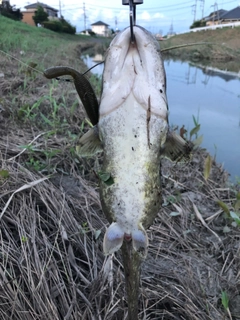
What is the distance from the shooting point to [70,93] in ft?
15.0

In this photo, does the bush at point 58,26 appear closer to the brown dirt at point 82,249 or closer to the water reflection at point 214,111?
the water reflection at point 214,111

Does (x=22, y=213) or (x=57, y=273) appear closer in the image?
(x=57, y=273)

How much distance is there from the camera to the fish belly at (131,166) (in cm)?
96

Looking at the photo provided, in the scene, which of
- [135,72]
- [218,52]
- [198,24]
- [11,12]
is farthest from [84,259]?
[198,24]

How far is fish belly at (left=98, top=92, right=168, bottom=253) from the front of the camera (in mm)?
961

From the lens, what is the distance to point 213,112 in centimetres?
738

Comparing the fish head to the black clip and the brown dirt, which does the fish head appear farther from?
the brown dirt

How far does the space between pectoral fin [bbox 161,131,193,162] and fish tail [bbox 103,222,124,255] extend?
0.29 m

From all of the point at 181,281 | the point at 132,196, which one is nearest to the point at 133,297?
the point at 132,196

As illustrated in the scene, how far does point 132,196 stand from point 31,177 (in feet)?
4.43

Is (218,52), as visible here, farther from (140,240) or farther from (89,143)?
(140,240)

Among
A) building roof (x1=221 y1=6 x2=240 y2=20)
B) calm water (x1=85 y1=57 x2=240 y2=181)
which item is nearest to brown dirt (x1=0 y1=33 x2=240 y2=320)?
calm water (x1=85 y1=57 x2=240 y2=181)

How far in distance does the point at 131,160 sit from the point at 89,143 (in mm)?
183

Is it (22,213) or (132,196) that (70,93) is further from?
(132,196)
